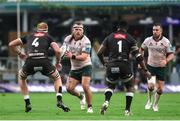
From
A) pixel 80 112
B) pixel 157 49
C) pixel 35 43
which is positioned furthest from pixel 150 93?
pixel 35 43

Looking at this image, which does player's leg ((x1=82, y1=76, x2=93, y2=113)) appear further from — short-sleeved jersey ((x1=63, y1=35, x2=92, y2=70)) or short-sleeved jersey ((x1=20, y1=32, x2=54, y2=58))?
short-sleeved jersey ((x1=20, y1=32, x2=54, y2=58))

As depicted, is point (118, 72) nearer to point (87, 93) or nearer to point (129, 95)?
point (129, 95)

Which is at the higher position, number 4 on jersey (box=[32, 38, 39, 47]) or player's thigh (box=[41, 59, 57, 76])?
number 4 on jersey (box=[32, 38, 39, 47])

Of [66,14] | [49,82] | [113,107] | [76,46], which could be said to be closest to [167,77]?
[49,82]

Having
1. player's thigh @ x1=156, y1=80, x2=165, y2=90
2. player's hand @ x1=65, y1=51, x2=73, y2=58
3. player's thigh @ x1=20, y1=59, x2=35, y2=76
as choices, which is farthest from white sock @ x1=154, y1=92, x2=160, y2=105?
player's thigh @ x1=20, y1=59, x2=35, y2=76

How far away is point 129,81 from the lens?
69.4ft

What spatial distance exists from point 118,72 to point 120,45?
672 millimetres

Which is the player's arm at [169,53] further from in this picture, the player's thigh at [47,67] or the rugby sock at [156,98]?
the player's thigh at [47,67]

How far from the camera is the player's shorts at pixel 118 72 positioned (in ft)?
68.7

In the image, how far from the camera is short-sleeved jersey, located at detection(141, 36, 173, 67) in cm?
2414

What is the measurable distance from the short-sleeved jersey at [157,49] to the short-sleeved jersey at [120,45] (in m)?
3.22

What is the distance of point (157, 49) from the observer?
2431cm

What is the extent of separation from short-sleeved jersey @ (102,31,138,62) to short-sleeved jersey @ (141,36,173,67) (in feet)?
10.6

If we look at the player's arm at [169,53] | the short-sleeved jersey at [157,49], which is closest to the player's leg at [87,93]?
the short-sleeved jersey at [157,49]
